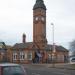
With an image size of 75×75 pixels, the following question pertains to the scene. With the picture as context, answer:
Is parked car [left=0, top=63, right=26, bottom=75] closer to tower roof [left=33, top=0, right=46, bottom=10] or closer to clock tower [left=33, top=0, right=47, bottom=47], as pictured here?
clock tower [left=33, top=0, right=47, bottom=47]

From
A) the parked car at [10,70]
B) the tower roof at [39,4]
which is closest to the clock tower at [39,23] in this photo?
the tower roof at [39,4]

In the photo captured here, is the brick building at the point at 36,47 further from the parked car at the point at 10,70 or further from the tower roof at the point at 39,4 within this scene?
the parked car at the point at 10,70

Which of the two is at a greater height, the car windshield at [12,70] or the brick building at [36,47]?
the brick building at [36,47]

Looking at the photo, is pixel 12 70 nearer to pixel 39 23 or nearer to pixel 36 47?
pixel 36 47

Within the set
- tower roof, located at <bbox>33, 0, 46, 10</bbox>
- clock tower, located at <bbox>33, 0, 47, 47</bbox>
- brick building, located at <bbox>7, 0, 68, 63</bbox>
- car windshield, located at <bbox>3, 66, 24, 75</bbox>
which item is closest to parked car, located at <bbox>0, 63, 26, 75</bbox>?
car windshield, located at <bbox>3, 66, 24, 75</bbox>

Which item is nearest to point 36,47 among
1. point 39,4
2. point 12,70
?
point 39,4

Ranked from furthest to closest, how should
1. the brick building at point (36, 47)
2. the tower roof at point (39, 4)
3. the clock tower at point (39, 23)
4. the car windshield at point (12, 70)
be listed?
the tower roof at point (39, 4), the clock tower at point (39, 23), the brick building at point (36, 47), the car windshield at point (12, 70)

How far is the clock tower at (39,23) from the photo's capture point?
3538 inches

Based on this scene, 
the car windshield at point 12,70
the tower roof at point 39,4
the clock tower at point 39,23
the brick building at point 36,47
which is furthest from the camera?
the tower roof at point 39,4

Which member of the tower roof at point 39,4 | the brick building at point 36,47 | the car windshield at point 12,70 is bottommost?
the car windshield at point 12,70

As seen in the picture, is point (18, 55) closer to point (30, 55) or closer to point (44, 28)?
point (30, 55)

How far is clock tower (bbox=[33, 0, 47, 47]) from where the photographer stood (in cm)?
8988

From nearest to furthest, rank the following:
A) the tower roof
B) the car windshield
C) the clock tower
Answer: the car windshield
the clock tower
the tower roof

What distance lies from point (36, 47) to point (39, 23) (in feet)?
24.3
